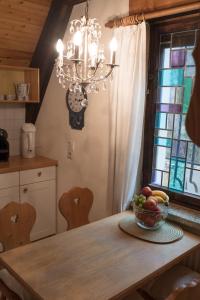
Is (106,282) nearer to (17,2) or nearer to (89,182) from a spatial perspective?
(89,182)

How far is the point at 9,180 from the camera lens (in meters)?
2.91

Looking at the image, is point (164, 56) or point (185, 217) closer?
point (185, 217)

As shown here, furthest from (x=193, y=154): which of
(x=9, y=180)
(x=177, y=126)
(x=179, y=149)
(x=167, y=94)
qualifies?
(x=9, y=180)

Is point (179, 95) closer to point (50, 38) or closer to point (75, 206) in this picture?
point (75, 206)

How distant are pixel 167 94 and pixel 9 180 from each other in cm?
167

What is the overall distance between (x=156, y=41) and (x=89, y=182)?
135 centimetres

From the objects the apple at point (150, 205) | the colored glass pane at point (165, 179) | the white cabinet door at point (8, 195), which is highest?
the colored glass pane at point (165, 179)

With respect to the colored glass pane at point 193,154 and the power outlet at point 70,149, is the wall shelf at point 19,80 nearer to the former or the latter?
the power outlet at point 70,149

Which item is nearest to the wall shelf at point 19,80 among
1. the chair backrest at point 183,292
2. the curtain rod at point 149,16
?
the curtain rod at point 149,16

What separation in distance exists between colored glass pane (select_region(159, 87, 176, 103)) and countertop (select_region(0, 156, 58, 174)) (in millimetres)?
1375

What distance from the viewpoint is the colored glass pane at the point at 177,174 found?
2.29 metres

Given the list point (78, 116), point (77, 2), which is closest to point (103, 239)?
point (78, 116)

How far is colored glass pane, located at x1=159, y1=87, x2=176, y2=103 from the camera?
227 centimetres

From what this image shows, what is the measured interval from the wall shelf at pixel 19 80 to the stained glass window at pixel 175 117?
1.41 m
